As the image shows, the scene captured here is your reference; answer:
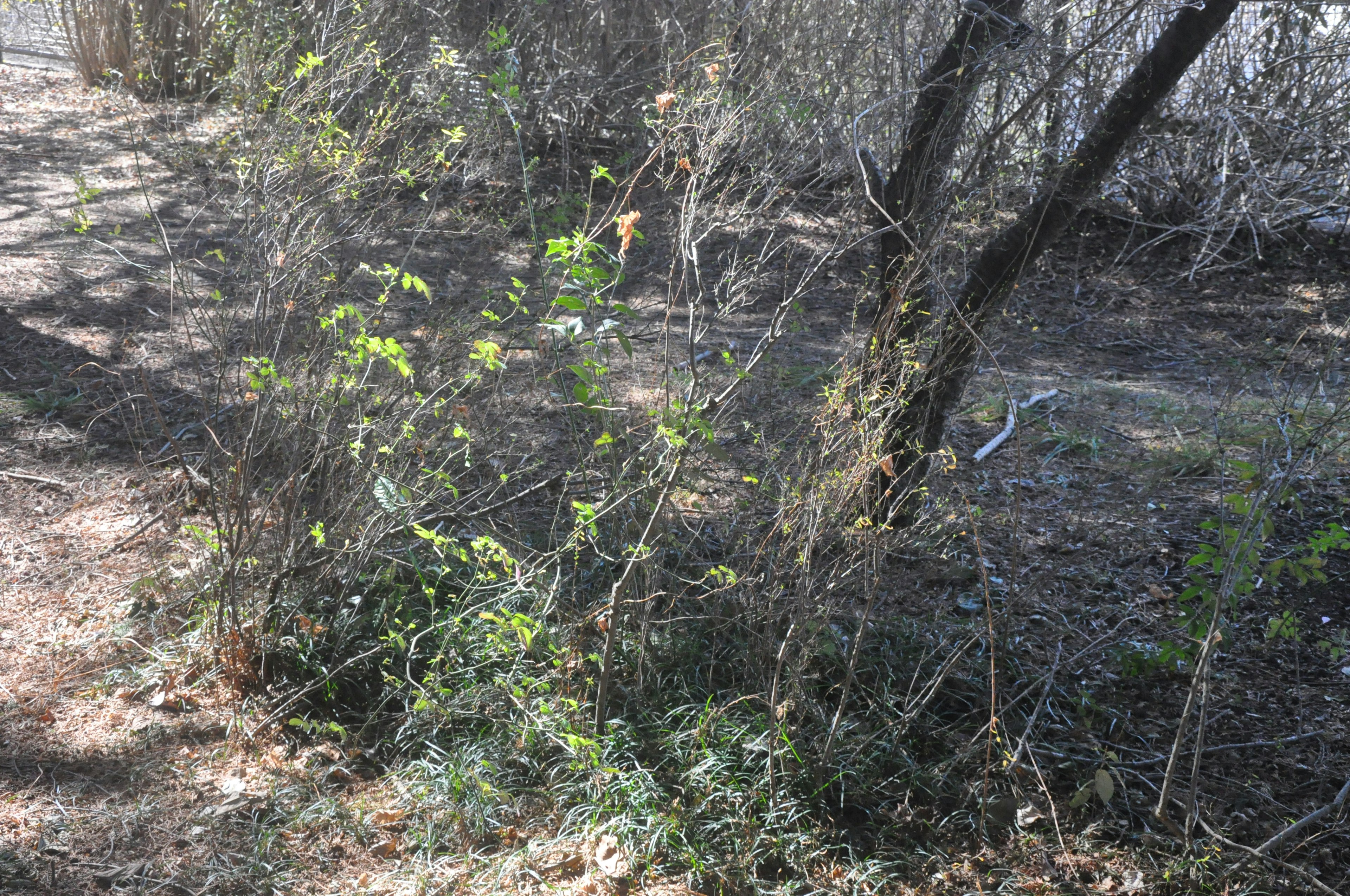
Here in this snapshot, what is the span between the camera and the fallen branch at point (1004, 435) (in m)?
5.26

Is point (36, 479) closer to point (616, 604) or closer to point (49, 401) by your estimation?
point (49, 401)

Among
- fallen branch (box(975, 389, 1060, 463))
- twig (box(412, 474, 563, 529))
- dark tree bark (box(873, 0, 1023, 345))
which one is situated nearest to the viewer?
twig (box(412, 474, 563, 529))

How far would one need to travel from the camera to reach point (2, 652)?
12.2 ft

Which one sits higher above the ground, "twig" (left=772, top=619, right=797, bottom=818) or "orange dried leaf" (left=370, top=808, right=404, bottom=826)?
"twig" (left=772, top=619, right=797, bottom=818)

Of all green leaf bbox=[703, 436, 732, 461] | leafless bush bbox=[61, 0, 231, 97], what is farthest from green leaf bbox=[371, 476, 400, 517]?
leafless bush bbox=[61, 0, 231, 97]

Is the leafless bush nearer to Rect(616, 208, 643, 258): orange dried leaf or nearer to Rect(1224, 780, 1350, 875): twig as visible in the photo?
Rect(616, 208, 643, 258): orange dried leaf

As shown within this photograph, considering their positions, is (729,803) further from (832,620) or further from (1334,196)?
(1334,196)

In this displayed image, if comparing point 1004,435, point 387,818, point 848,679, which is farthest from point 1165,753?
point 387,818

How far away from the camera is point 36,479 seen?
4754 mm

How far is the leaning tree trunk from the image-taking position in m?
3.72

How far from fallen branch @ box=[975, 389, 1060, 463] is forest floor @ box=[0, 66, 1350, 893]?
0.06m

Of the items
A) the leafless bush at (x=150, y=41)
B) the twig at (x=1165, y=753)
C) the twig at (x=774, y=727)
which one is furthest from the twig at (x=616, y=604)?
the leafless bush at (x=150, y=41)

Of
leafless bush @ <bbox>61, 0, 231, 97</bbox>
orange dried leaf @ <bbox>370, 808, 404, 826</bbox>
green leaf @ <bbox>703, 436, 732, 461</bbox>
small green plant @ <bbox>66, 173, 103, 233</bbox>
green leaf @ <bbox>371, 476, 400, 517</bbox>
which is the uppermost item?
leafless bush @ <bbox>61, 0, 231, 97</bbox>

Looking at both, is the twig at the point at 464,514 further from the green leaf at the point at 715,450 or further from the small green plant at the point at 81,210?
the small green plant at the point at 81,210
